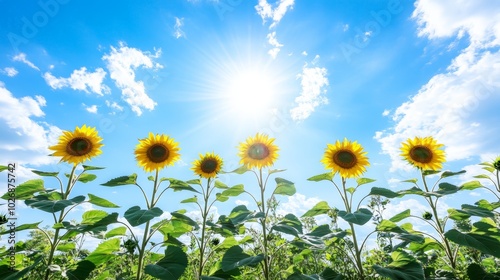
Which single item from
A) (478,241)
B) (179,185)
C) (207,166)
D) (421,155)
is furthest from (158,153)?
(478,241)

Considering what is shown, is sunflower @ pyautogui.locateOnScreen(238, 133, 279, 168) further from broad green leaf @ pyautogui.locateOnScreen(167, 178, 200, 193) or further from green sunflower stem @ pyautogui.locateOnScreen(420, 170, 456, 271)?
green sunflower stem @ pyautogui.locateOnScreen(420, 170, 456, 271)

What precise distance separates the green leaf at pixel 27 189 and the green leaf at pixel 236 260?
225 cm

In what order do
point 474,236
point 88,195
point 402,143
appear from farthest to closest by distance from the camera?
point 402,143 < point 88,195 < point 474,236

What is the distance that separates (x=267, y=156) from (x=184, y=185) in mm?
1369

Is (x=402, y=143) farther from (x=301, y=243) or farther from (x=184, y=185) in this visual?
(x=184, y=185)

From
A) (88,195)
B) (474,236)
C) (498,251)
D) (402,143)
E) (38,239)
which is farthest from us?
(38,239)

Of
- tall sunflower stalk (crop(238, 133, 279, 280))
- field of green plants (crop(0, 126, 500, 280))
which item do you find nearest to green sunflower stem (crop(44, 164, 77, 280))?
field of green plants (crop(0, 126, 500, 280))

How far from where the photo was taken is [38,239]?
5.97 m

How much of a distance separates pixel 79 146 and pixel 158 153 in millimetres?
984

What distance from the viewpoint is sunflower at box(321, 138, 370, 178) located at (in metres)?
4.02

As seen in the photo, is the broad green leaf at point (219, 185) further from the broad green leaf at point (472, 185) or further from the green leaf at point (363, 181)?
the broad green leaf at point (472, 185)

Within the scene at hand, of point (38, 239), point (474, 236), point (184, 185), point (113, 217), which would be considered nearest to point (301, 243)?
point (184, 185)

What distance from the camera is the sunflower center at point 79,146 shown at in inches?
156

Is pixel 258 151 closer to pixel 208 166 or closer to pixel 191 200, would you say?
pixel 208 166
